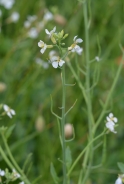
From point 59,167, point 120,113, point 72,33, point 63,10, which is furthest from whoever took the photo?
point 63,10

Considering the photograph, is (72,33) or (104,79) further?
(72,33)

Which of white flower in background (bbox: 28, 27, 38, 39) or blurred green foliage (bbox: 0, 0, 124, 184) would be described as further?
white flower in background (bbox: 28, 27, 38, 39)

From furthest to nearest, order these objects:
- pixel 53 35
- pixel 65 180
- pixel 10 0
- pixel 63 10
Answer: pixel 63 10 → pixel 10 0 → pixel 65 180 → pixel 53 35

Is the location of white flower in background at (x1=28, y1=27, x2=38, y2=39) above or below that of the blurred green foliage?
above

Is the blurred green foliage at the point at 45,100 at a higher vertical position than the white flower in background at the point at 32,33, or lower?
lower

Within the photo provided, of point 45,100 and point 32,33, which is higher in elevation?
point 32,33

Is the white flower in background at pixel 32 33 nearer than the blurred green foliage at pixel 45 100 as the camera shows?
No

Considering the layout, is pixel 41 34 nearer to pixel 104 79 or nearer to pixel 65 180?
pixel 104 79

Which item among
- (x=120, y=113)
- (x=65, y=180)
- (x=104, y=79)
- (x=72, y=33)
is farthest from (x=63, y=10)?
(x=65, y=180)

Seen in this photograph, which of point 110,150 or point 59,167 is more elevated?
point 110,150

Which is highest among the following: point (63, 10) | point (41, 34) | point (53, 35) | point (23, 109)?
point (63, 10)
